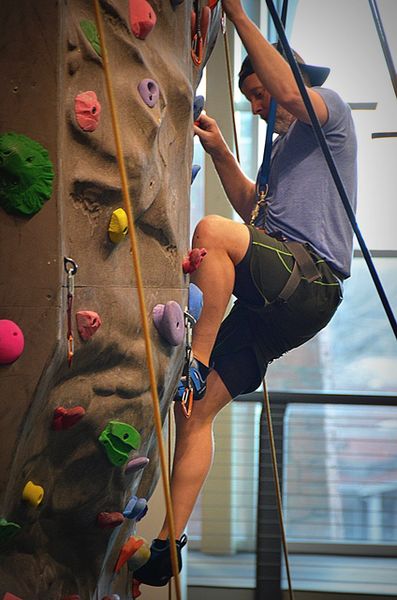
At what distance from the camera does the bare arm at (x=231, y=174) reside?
111 inches

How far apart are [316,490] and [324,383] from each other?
50 centimetres

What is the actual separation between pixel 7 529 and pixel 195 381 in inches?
26.1

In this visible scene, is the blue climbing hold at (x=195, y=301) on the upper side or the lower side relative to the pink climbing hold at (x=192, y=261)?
lower

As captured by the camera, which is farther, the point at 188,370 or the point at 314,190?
the point at 314,190

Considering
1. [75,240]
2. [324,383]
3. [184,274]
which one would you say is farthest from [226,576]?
[75,240]

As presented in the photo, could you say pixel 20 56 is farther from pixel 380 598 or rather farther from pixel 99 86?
pixel 380 598

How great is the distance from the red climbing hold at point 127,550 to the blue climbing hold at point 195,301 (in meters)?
0.57

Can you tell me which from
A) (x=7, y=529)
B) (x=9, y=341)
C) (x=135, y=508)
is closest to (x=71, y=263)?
(x=9, y=341)

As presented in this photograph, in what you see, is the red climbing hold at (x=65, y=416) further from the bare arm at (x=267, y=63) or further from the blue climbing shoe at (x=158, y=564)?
the bare arm at (x=267, y=63)

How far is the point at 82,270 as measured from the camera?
1.98 m

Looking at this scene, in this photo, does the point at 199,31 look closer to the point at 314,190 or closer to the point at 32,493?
the point at 314,190

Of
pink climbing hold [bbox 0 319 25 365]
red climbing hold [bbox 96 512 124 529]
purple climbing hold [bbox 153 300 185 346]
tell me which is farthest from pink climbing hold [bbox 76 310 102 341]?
red climbing hold [bbox 96 512 124 529]

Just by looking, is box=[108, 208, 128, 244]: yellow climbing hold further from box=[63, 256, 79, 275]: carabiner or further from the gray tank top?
the gray tank top

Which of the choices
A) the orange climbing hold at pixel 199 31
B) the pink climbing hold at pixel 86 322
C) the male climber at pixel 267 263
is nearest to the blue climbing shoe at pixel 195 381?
the male climber at pixel 267 263
